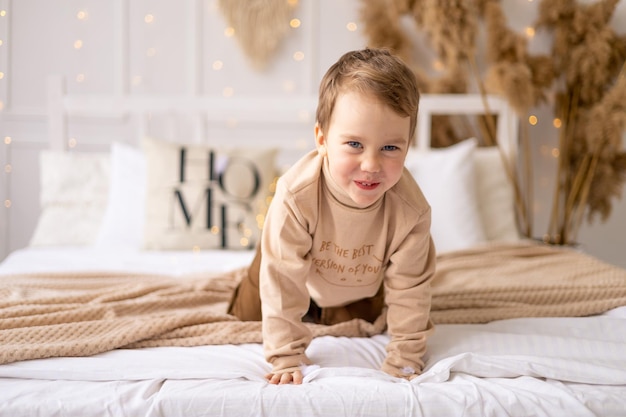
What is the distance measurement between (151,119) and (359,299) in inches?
76.3

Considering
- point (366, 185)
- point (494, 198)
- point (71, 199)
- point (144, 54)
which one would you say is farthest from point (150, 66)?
point (366, 185)

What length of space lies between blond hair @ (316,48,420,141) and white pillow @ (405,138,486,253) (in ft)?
3.80

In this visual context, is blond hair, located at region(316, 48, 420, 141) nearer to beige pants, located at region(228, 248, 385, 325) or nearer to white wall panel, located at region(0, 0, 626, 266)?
beige pants, located at region(228, 248, 385, 325)

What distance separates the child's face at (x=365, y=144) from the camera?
1095mm

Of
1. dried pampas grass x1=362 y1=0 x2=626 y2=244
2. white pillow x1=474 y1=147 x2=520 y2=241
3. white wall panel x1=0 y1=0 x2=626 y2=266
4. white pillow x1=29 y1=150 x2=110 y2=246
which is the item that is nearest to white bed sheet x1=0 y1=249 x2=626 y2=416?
white pillow x1=474 y1=147 x2=520 y2=241

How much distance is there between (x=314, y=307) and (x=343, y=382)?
0.42 metres

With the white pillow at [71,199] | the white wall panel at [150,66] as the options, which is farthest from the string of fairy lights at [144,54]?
the white pillow at [71,199]

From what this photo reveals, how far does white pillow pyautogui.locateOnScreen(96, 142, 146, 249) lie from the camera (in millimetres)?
2361

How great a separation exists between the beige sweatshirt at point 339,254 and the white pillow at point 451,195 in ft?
3.19

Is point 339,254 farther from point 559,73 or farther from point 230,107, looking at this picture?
point 559,73

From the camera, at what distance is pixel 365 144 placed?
43.8 inches

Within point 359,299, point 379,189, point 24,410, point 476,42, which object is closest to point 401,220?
point 379,189

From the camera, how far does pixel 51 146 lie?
281cm

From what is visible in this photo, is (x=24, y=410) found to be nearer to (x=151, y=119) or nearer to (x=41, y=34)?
(x=151, y=119)
